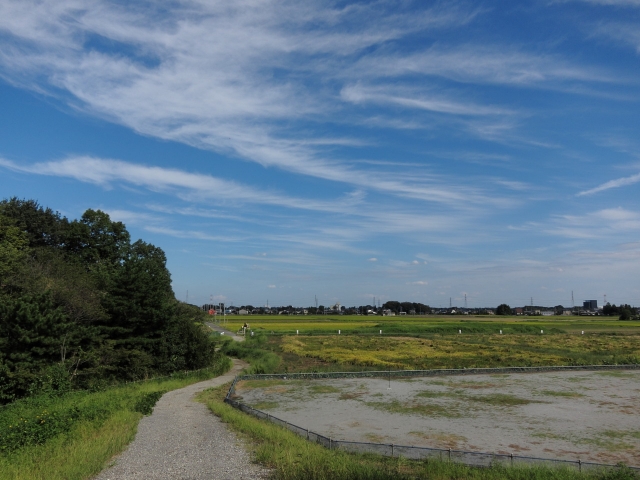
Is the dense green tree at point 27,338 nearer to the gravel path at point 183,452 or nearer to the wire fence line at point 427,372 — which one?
the gravel path at point 183,452

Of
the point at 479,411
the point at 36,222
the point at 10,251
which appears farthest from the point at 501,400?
the point at 36,222

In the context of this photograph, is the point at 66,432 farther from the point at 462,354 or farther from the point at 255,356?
the point at 462,354

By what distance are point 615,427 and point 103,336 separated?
26.7 metres

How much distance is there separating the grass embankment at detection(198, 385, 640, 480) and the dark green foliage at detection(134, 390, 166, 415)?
8.01 metres

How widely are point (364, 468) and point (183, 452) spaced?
5.83 meters

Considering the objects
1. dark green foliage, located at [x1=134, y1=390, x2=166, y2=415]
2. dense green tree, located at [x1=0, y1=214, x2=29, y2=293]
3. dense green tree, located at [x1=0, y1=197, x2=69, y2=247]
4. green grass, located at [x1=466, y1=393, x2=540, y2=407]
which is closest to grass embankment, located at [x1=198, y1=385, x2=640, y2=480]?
dark green foliage, located at [x1=134, y1=390, x2=166, y2=415]

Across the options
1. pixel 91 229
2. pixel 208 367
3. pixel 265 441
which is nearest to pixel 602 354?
pixel 208 367

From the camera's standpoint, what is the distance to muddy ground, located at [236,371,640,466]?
1587 centimetres

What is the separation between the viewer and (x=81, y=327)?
27266 mm

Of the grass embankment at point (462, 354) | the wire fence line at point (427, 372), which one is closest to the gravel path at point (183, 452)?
the wire fence line at point (427, 372)

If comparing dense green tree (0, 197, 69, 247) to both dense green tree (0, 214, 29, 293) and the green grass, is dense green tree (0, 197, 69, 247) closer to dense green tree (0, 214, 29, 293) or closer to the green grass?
dense green tree (0, 214, 29, 293)

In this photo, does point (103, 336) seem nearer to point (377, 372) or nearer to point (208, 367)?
point (208, 367)

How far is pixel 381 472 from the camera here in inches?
454

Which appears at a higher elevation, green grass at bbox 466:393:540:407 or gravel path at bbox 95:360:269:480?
→ gravel path at bbox 95:360:269:480
